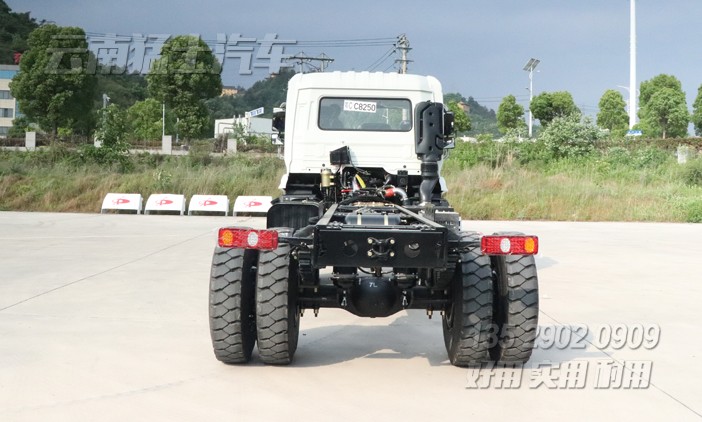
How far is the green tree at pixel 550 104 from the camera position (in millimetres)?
69250

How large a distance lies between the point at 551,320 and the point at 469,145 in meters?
26.4

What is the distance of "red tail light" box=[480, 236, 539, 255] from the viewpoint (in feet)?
17.5

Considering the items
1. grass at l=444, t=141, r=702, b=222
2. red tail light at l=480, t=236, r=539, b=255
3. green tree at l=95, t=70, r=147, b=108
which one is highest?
green tree at l=95, t=70, r=147, b=108

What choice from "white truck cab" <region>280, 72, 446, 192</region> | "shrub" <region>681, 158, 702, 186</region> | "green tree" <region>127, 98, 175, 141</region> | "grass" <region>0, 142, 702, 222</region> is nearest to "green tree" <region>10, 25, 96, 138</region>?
"green tree" <region>127, 98, 175, 141</region>

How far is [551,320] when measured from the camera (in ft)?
26.3

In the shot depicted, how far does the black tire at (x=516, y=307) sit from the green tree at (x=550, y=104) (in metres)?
66.1

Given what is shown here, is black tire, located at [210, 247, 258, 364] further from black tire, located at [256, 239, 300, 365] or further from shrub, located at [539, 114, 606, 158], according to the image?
shrub, located at [539, 114, 606, 158]

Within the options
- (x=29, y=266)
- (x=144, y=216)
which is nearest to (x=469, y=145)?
(x=144, y=216)

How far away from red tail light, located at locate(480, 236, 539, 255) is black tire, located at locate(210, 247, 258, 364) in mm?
1669

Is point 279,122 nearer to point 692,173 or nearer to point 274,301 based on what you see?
point 274,301

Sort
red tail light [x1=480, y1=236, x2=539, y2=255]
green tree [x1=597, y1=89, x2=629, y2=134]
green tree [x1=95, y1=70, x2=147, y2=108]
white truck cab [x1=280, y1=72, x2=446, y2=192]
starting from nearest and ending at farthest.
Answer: red tail light [x1=480, y1=236, x2=539, y2=255]
white truck cab [x1=280, y1=72, x2=446, y2=192]
green tree [x1=597, y1=89, x2=629, y2=134]
green tree [x1=95, y1=70, x2=147, y2=108]

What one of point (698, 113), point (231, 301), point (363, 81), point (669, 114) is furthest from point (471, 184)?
point (698, 113)

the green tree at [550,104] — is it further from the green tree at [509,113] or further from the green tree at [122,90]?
the green tree at [122,90]

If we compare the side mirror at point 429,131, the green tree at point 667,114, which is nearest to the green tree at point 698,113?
the green tree at point 667,114
